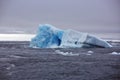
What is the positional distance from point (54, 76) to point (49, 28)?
1488cm

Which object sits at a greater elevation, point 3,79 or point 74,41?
point 74,41

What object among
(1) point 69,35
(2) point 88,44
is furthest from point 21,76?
(2) point 88,44

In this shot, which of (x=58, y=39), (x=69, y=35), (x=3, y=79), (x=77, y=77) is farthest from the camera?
(x=58, y=39)

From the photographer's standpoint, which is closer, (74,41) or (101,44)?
(74,41)

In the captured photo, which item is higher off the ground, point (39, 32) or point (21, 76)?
point (39, 32)

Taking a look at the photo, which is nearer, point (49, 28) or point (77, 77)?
point (77, 77)

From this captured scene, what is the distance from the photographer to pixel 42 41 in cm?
2830

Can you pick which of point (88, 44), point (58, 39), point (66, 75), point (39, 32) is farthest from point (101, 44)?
point (66, 75)

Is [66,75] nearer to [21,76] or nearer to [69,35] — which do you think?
[21,76]

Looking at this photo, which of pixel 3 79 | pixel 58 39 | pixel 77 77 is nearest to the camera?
A: pixel 3 79

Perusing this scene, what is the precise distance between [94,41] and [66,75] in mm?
15179

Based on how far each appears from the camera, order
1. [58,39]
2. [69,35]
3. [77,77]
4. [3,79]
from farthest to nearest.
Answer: [58,39] → [69,35] → [77,77] → [3,79]

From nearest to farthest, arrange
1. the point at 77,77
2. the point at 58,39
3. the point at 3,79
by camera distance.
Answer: the point at 3,79
the point at 77,77
the point at 58,39

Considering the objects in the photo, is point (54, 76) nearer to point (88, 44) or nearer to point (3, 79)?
point (3, 79)
